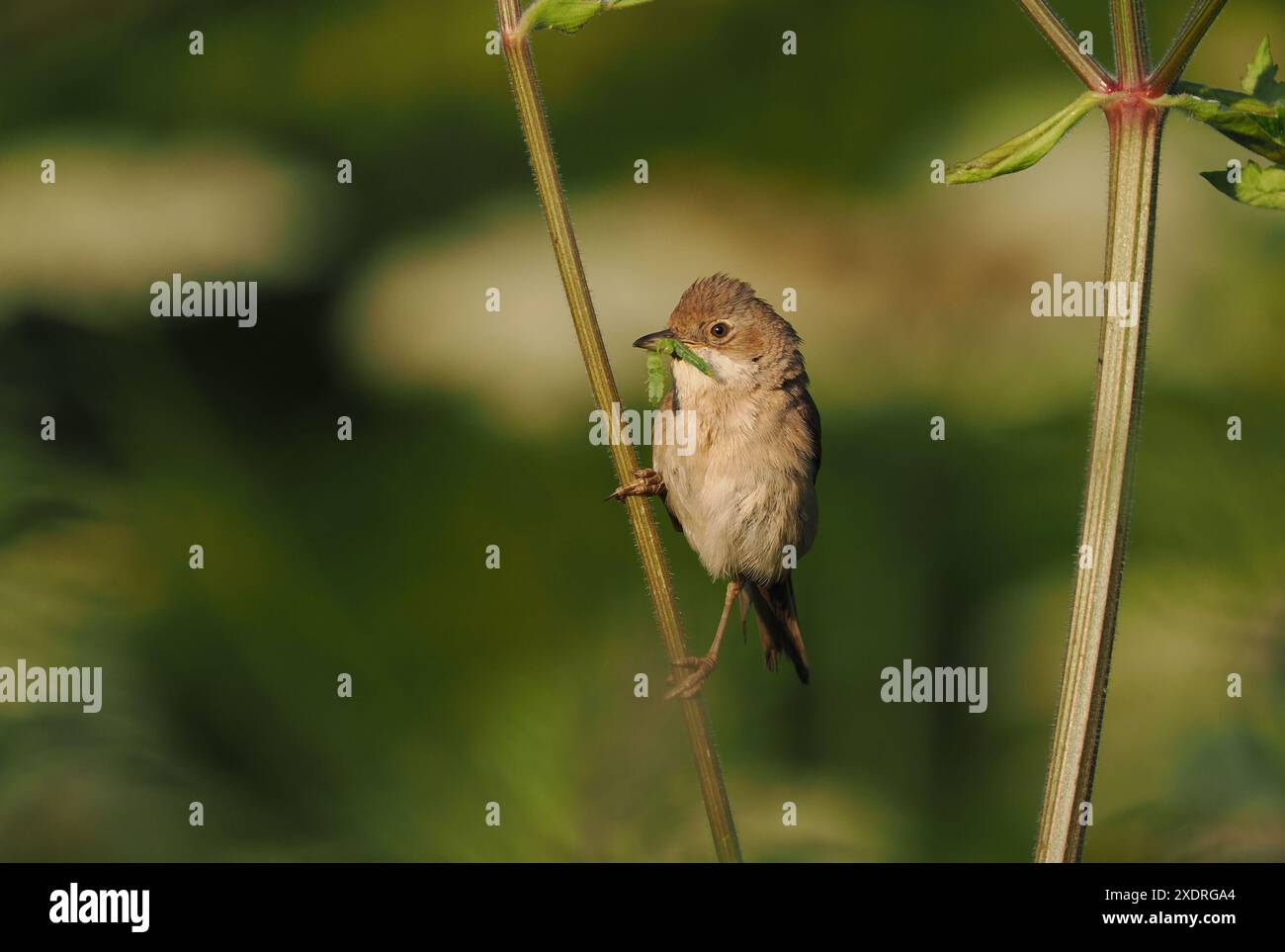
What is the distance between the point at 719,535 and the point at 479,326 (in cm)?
201

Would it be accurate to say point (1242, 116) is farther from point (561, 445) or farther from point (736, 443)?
point (561, 445)

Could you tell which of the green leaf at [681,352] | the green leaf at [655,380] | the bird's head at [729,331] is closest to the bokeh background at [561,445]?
the bird's head at [729,331]

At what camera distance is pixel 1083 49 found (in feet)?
4.50

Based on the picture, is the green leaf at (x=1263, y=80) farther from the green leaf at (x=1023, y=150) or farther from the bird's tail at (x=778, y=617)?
the bird's tail at (x=778, y=617)

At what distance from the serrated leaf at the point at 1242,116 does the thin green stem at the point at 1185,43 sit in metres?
0.03

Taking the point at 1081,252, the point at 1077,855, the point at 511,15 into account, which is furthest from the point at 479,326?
the point at 1077,855

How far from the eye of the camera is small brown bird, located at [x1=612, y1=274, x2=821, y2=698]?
110 inches

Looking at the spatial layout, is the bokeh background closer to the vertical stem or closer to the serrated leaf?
the vertical stem

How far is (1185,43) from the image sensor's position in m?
1.28

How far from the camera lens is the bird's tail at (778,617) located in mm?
3133

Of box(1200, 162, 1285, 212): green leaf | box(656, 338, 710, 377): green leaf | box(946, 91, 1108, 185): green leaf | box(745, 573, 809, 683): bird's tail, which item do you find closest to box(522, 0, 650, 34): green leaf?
box(946, 91, 1108, 185): green leaf

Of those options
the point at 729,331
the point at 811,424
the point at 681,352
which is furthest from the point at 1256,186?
the point at 811,424

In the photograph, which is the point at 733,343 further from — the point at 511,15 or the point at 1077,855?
the point at 1077,855

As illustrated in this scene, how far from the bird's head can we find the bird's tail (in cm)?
55
